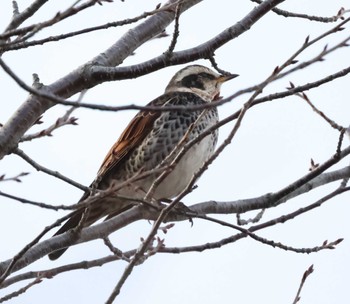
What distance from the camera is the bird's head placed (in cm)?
898

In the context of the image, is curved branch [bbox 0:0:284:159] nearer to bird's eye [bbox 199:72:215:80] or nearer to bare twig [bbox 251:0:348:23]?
bare twig [bbox 251:0:348:23]

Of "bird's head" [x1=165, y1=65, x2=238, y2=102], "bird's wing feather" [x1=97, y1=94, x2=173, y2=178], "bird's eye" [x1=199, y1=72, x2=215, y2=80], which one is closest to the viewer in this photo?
"bird's wing feather" [x1=97, y1=94, x2=173, y2=178]

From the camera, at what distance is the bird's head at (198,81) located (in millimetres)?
8977

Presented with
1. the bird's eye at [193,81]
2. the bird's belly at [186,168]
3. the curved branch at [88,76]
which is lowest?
the curved branch at [88,76]

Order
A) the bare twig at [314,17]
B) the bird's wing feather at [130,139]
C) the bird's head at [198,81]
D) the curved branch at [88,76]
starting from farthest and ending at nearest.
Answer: the bird's head at [198,81] → the bird's wing feather at [130,139] → the bare twig at [314,17] → the curved branch at [88,76]

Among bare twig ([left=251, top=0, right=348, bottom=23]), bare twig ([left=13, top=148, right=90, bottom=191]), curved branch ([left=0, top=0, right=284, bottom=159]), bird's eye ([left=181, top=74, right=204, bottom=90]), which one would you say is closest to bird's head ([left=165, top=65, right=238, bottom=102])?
bird's eye ([left=181, top=74, right=204, bottom=90])

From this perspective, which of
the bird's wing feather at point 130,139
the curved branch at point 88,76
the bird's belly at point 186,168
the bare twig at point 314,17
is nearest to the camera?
the curved branch at point 88,76

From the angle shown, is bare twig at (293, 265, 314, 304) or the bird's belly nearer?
bare twig at (293, 265, 314, 304)

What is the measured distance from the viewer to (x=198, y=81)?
30.0 feet

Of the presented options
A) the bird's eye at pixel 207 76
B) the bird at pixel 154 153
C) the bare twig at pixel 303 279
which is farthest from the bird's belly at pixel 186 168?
the bare twig at pixel 303 279

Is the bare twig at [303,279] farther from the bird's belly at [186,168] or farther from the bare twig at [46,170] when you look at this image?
the bird's belly at [186,168]

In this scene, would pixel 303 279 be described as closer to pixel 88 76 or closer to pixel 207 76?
pixel 88 76

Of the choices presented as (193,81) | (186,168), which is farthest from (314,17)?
(193,81)

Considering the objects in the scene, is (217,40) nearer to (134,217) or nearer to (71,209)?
(134,217)
